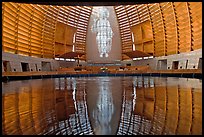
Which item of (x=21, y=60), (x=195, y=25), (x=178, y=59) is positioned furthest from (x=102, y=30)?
(x=195, y=25)

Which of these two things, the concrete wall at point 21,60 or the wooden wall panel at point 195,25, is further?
the wooden wall panel at point 195,25

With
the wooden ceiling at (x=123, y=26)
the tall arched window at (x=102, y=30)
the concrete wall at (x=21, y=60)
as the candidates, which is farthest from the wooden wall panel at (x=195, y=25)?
the concrete wall at (x=21, y=60)

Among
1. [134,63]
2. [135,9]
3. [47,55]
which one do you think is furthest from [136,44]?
[47,55]

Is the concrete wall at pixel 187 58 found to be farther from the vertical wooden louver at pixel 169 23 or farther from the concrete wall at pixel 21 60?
the concrete wall at pixel 21 60

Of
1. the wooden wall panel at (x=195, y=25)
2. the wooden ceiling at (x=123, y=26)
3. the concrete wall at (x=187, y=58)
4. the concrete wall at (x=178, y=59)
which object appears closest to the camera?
the concrete wall at (x=187, y=58)

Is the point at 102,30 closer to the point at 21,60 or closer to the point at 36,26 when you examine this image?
the point at 36,26

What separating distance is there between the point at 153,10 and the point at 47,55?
1680cm

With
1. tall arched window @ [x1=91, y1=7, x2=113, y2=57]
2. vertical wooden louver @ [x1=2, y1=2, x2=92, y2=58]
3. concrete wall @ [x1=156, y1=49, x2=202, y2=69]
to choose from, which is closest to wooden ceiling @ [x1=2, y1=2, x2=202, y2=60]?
vertical wooden louver @ [x1=2, y1=2, x2=92, y2=58]

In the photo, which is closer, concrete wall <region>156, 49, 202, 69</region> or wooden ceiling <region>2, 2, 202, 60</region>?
concrete wall <region>156, 49, 202, 69</region>

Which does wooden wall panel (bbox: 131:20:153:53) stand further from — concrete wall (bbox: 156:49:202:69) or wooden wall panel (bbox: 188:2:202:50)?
wooden wall panel (bbox: 188:2:202:50)

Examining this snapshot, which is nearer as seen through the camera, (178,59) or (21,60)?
(21,60)

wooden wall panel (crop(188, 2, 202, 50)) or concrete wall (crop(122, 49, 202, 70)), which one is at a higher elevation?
wooden wall panel (crop(188, 2, 202, 50))

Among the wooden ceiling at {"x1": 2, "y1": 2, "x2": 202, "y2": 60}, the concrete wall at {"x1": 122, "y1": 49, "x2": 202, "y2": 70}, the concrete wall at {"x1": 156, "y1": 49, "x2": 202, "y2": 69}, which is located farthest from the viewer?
the wooden ceiling at {"x1": 2, "y1": 2, "x2": 202, "y2": 60}

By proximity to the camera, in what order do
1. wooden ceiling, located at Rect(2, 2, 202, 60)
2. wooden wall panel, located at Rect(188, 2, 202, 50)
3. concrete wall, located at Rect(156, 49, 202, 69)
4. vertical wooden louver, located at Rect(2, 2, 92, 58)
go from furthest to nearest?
1. wooden ceiling, located at Rect(2, 2, 202, 60)
2. vertical wooden louver, located at Rect(2, 2, 92, 58)
3. wooden wall panel, located at Rect(188, 2, 202, 50)
4. concrete wall, located at Rect(156, 49, 202, 69)
